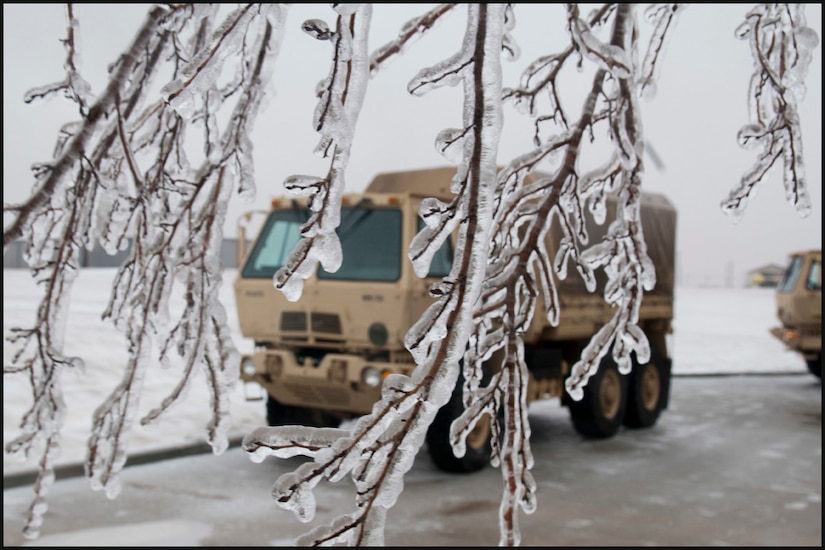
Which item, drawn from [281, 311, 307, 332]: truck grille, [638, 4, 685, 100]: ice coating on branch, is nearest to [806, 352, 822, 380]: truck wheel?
[281, 311, 307, 332]: truck grille

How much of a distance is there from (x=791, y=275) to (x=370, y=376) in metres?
10.4

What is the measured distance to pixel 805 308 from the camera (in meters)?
13.8

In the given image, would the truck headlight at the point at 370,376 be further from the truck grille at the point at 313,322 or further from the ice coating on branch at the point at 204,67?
the ice coating on branch at the point at 204,67

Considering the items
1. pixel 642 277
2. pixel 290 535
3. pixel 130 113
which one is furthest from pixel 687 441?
pixel 130 113

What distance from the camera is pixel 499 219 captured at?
6.22 ft

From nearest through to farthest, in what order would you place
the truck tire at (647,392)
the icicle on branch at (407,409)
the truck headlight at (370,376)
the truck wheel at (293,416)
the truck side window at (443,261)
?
the icicle on branch at (407,409) < the truck side window at (443,261) < the truck headlight at (370,376) < the truck wheel at (293,416) < the truck tire at (647,392)

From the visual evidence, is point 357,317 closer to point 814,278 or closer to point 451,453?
point 451,453

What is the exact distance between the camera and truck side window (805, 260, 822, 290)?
13773 millimetres

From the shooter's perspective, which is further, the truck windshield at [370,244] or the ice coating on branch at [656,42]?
the truck windshield at [370,244]

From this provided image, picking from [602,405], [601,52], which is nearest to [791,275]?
[602,405]

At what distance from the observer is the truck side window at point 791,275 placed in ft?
46.1

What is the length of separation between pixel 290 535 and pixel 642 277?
12.5 feet

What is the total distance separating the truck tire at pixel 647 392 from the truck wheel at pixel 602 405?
0.29 m

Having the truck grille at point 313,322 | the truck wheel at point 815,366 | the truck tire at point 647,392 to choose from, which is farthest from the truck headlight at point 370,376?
the truck wheel at point 815,366
